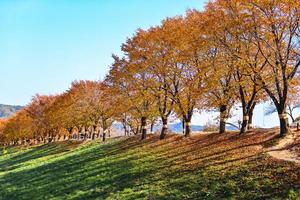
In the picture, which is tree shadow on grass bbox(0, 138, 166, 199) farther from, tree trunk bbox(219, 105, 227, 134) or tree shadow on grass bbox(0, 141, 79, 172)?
tree shadow on grass bbox(0, 141, 79, 172)

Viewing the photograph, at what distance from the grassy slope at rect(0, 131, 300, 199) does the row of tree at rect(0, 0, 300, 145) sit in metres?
4.23

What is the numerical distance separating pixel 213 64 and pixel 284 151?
48.0 feet

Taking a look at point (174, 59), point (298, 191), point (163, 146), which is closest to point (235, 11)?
point (174, 59)

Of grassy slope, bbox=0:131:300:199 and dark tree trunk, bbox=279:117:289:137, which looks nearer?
grassy slope, bbox=0:131:300:199

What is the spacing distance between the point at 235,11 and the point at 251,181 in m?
17.8

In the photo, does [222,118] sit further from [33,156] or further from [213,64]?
[33,156]

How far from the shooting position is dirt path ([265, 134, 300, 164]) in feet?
92.8

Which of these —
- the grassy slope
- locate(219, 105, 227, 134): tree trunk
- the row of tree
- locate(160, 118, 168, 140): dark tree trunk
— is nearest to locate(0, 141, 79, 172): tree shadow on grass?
the row of tree

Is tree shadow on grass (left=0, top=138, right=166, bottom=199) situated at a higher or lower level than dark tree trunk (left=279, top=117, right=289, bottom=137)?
lower

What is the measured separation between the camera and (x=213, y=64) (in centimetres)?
4291

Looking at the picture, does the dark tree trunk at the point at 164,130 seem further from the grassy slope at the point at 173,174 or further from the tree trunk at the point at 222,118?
the tree trunk at the point at 222,118

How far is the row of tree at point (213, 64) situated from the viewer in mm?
35312

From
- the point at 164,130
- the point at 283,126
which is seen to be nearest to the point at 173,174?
the point at 283,126

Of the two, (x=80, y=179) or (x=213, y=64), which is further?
(x=213, y=64)
